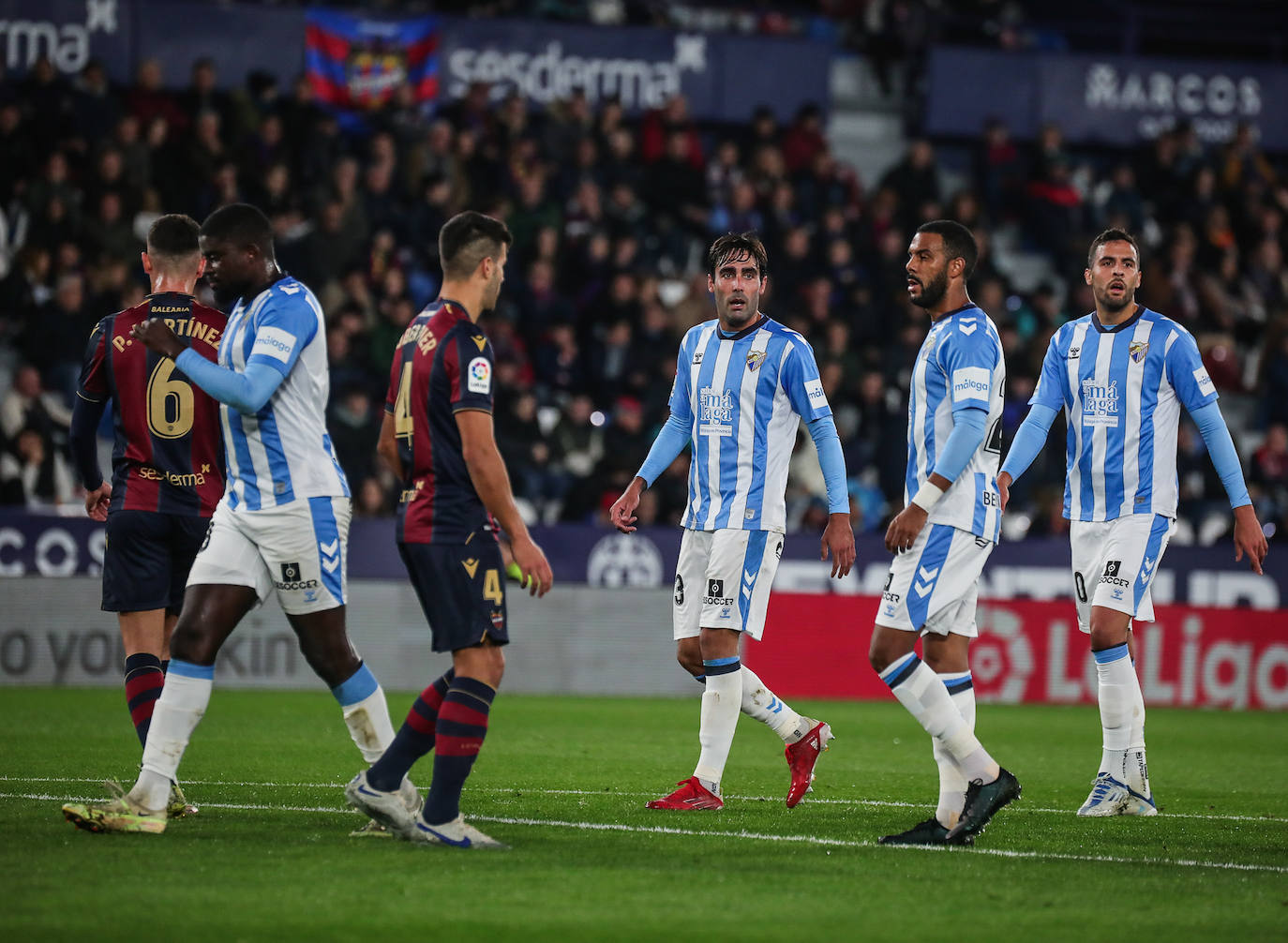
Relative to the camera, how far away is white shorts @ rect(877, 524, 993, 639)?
722cm

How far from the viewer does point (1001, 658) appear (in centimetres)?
1681

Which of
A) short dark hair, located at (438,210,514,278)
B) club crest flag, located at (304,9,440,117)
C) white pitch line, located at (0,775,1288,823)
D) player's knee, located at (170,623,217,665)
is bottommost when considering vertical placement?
white pitch line, located at (0,775,1288,823)

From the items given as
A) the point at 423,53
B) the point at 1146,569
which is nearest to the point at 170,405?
the point at 1146,569

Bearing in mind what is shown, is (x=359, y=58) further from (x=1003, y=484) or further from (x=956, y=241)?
(x=956, y=241)

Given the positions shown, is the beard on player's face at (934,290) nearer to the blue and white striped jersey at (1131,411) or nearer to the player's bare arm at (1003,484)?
the player's bare arm at (1003,484)

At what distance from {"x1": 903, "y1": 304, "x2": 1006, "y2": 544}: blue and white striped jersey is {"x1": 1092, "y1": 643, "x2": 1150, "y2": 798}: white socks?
1.43 meters

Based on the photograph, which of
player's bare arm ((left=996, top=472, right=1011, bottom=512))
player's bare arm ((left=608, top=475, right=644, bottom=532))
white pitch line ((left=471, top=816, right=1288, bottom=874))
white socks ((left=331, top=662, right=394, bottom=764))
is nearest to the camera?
white pitch line ((left=471, top=816, right=1288, bottom=874))

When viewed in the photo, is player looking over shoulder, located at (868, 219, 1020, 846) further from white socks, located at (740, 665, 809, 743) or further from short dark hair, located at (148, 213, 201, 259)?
short dark hair, located at (148, 213, 201, 259)

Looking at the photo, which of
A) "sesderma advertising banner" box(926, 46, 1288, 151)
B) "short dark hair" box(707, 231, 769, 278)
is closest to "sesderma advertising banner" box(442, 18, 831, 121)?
"sesderma advertising banner" box(926, 46, 1288, 151)

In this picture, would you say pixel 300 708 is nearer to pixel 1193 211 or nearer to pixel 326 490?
pixel 326 490

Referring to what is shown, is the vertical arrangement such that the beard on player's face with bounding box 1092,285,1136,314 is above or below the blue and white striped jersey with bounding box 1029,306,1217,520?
above

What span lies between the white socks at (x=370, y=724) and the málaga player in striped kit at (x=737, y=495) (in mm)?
1541

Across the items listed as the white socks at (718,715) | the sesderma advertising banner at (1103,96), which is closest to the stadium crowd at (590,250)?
the sesderma advertising banner at (1103,96)

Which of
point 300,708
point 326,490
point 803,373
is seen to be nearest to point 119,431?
point 326,490
